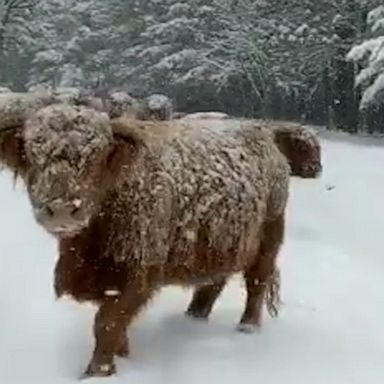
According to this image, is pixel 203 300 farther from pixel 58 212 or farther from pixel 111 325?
pixel 58 212

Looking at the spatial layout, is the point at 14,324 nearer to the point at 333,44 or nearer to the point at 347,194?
the point at 347,194

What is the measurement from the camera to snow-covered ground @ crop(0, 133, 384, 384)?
18.9ft

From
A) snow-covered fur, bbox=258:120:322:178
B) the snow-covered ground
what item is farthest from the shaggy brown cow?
snow-covered fur, bbox=258:120:322:178

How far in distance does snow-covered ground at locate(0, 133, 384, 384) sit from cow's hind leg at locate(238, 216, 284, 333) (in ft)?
0.52

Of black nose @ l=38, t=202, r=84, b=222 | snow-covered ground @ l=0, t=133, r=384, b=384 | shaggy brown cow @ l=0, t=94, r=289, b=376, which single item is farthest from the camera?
snow-covered ground @ l=0, t=133, r=384, b=384

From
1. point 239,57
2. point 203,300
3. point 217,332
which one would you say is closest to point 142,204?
point 217,332

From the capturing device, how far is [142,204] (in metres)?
5.71

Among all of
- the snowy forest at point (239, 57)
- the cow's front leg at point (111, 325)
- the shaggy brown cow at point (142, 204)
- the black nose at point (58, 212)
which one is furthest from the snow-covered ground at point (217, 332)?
the snowy forest at point (239, 57)

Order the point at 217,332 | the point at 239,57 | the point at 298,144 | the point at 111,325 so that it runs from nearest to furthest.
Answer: the point at 111,325 → the point at 217,332 → the point at 298,144 → the point at 239,57

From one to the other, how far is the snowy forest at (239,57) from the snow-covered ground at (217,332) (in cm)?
3048

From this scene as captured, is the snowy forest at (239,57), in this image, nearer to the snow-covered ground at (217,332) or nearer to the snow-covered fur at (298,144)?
the snow-covered ground at (217,332)

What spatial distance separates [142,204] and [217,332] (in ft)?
4.61

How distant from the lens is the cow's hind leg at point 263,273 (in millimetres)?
6977

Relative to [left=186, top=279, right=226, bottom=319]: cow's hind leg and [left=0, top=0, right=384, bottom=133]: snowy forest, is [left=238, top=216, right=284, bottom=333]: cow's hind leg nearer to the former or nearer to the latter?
[left=186, top=279, right=226, bottom=319]: cow's hind leg
